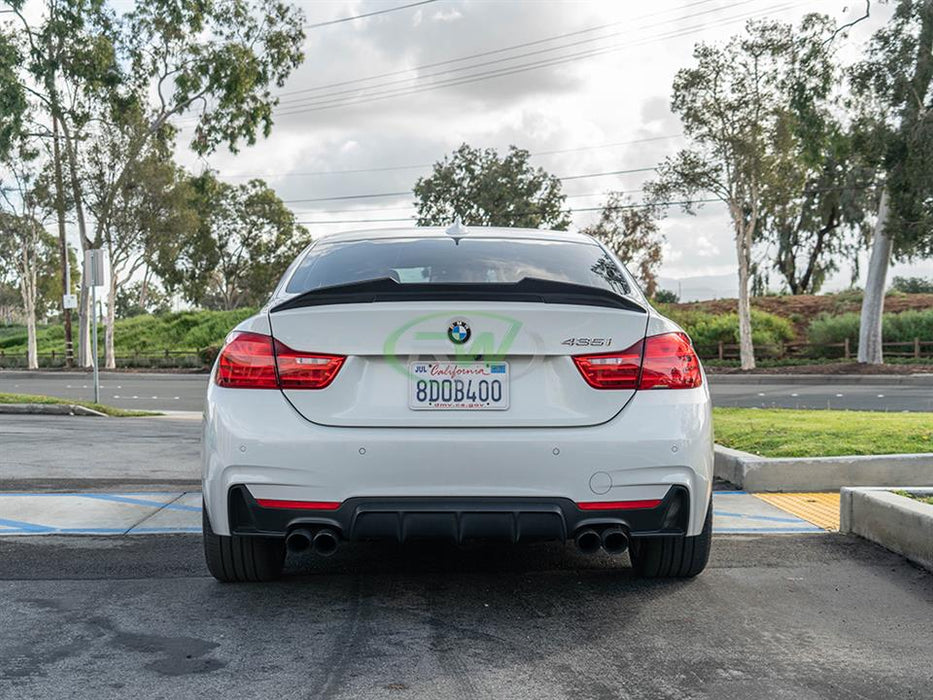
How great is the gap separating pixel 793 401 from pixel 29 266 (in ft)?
127

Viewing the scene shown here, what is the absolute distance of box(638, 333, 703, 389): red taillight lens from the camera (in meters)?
3.85

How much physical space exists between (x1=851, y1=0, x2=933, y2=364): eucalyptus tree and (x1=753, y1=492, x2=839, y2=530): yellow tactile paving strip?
22094 mm

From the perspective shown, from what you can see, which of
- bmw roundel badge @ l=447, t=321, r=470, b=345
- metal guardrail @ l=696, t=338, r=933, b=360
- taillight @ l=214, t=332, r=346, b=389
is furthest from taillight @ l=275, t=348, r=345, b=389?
metal guardrail @ l=696, t=338, r=933, b=360

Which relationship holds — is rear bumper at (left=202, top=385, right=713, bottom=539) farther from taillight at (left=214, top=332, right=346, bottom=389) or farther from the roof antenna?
the roof antenna

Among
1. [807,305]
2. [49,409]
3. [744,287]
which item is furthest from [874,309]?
[49,409]

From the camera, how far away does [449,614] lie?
13.2ft

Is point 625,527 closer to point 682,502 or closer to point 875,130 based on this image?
point 682,502

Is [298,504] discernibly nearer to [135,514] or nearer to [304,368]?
[304,368]

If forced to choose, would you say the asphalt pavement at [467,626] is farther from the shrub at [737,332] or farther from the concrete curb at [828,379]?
the shrub at [737,332]

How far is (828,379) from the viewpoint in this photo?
1093 inches

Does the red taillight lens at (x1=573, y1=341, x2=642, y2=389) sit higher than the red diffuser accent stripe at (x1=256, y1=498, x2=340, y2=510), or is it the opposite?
the red taillight lens at (x1=573, y1=341, x2=642, y2=389)

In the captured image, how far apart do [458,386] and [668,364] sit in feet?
2.75

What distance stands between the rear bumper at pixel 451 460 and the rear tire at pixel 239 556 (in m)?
0.47

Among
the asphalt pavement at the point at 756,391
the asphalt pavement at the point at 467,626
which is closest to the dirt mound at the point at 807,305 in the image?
the asphalt pavement at the point at 756,391
